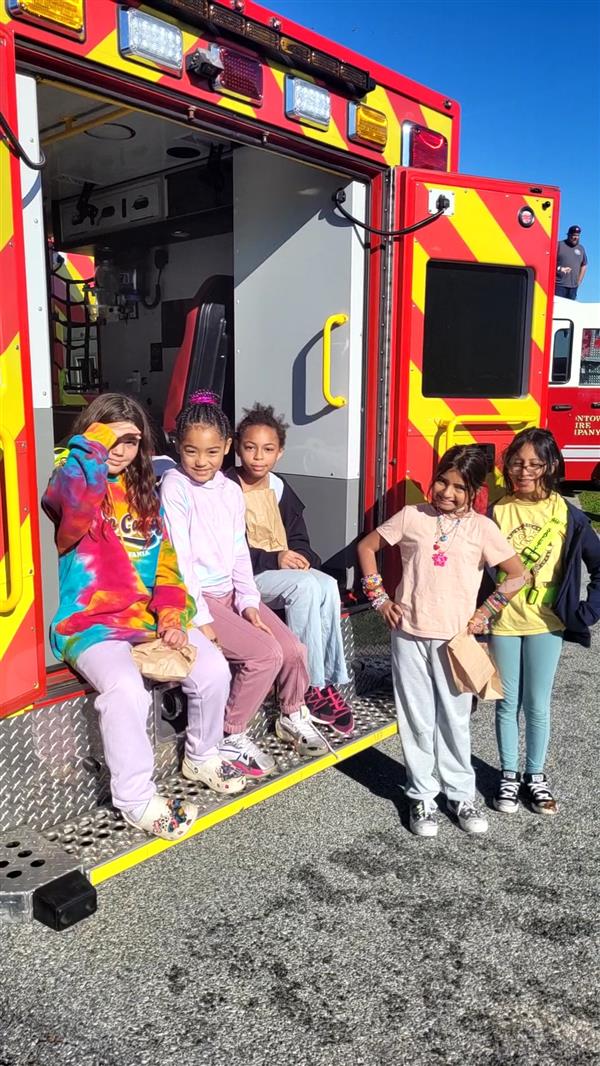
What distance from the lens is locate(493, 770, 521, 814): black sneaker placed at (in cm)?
295

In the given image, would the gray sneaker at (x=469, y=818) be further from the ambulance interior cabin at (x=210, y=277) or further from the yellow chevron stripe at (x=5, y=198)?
the yellow chevron stripe at (x=5, y=198)

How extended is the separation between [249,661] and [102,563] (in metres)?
0.57

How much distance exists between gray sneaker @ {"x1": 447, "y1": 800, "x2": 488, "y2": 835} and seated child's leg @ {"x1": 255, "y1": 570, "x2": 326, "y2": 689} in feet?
2.07

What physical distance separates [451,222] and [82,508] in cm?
190

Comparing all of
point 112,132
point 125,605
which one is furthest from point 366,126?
point 125,605

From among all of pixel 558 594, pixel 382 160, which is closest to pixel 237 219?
pixel 382 160

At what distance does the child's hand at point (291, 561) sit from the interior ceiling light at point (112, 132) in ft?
7.54

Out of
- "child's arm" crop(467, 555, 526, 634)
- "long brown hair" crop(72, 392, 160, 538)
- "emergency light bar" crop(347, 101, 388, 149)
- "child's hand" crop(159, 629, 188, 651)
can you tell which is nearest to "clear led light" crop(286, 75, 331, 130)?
"emergency light bar" crop(347, 101, 388, 149)

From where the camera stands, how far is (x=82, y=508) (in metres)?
2.38

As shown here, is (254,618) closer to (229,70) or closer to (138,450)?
(138,450)

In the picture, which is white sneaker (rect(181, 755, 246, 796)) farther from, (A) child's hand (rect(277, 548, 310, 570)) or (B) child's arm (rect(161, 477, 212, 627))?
(A) child's hand (rect(277, 548, 310, 570))

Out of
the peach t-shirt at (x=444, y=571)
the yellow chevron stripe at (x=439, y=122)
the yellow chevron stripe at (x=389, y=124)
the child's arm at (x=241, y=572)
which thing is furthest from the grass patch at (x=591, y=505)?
the child's arm at (x=241, y=572)

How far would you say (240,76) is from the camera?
8.65ft

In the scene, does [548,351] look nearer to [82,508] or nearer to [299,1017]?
[82,508]
